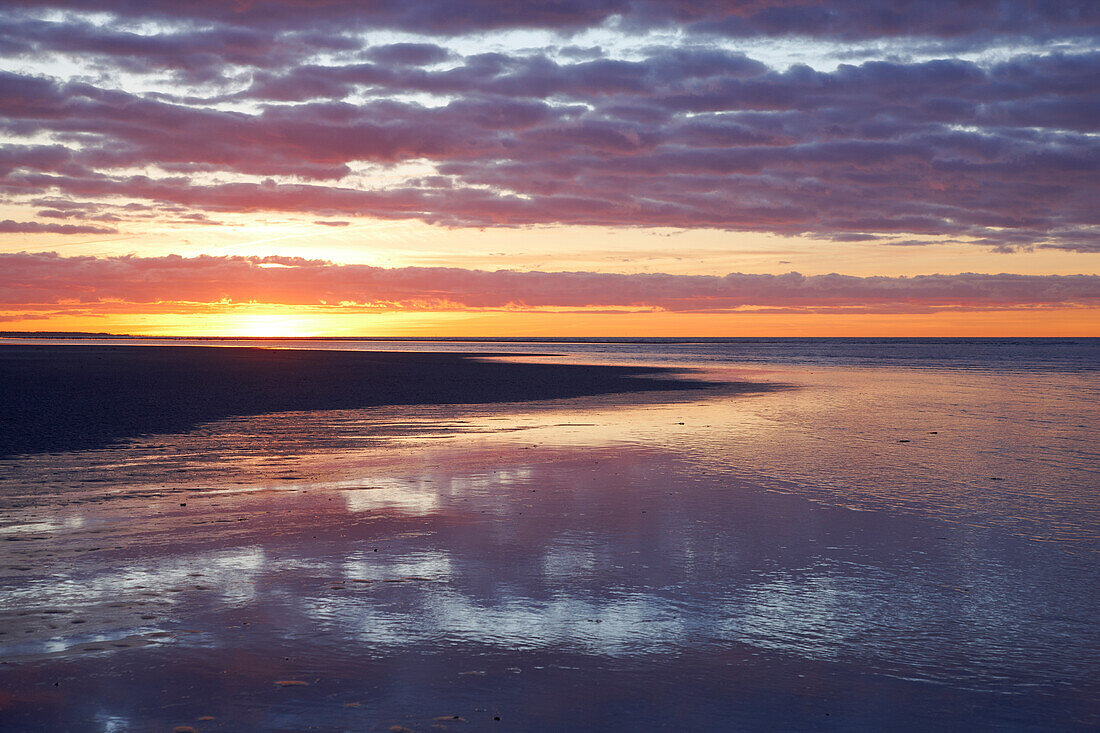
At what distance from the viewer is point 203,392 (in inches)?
1288

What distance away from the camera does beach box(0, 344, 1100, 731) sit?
554 cm

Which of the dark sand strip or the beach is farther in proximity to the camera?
the dark sand strip

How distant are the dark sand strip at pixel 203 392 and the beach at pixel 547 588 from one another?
3312 millimetres

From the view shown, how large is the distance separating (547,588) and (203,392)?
2800 centimetres

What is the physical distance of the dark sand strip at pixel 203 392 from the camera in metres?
21.0

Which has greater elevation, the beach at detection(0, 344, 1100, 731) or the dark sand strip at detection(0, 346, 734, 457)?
the beach at detection(0, 344, 1100, 731)

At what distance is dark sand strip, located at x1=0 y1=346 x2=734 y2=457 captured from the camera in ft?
68.9

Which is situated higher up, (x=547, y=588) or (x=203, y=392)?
(x=547, y=588)

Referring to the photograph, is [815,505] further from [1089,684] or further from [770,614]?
[1089,684]

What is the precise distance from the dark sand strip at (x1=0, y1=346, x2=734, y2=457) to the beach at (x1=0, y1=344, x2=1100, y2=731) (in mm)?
3312

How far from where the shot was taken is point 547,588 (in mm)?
7965

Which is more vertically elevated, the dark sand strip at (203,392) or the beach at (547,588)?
the beach at (547,588)

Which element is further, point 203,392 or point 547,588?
point 203,392

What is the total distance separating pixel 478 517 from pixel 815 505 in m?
4.68
